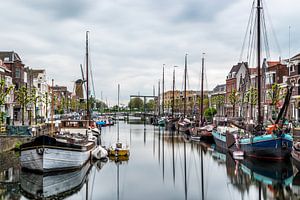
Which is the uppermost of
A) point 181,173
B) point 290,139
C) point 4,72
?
point 4,72

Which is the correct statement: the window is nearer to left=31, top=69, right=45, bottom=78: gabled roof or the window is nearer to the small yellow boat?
left=31, top=69, right=45, bottom=78: gabled roof

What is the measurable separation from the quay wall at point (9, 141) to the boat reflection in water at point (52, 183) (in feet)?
37.1

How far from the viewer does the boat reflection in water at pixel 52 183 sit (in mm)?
24562

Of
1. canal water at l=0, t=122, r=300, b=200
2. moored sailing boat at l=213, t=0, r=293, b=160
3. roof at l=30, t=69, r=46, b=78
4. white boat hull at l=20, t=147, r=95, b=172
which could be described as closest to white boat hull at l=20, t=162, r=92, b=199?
canal water at l=0, t=122, r=300, b=200

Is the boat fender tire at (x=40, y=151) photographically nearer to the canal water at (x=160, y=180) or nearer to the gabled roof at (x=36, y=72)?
the canal water at (x=160, y=180)

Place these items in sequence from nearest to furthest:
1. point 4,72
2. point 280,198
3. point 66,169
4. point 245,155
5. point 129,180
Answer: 1. point 280,198
2. point 129,180
3. point 66,169
4. point 245,155
5. point 4,72

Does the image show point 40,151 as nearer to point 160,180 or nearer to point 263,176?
point 160,180

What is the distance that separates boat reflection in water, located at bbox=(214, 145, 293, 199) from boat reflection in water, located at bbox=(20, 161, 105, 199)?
37.2 feet

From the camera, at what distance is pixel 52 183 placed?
1072 inches

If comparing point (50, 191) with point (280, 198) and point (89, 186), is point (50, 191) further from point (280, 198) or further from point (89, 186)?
point (280, 198)

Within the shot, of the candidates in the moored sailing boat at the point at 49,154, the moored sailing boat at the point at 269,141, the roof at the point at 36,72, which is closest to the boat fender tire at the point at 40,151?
the moored sailing boat at the point at 49,154

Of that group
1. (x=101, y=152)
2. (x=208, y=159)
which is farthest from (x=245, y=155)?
(x=101, y=152)

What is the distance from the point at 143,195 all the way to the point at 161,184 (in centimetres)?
389

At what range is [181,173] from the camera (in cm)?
3388
